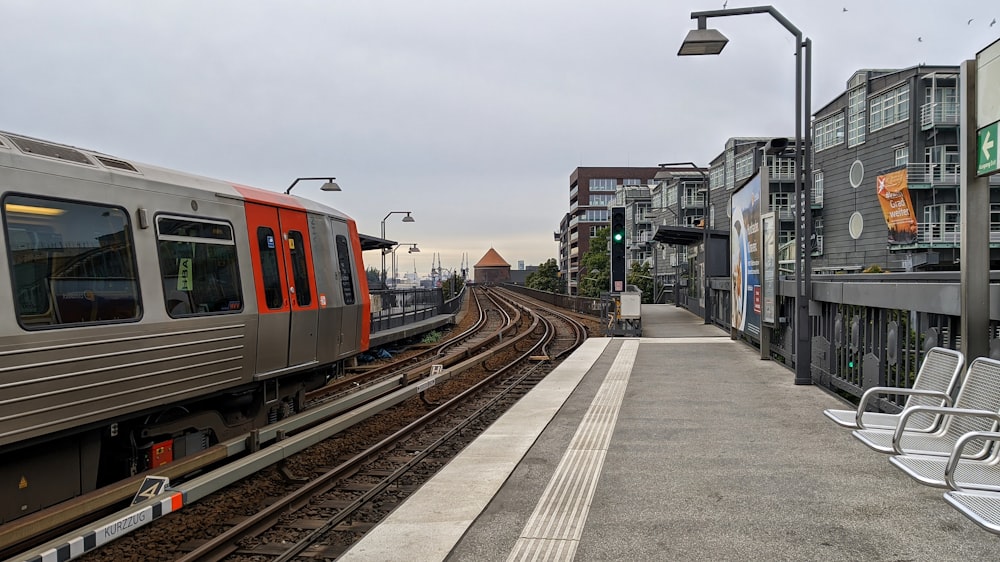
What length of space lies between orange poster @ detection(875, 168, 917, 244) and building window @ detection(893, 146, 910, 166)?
1969mm

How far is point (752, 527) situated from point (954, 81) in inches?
1484

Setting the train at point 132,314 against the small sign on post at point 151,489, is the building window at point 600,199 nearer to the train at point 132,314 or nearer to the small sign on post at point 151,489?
the train at point 132,314

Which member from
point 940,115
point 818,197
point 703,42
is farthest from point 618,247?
point 818,197

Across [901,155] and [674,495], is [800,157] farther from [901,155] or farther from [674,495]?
[901,155]

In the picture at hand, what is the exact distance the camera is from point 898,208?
113 ft

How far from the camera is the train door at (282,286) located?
7.88m

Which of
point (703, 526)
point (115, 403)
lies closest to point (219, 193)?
point (115, 403)

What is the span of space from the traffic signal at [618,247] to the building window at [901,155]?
21603mm

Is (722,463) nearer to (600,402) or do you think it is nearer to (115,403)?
(600,402)

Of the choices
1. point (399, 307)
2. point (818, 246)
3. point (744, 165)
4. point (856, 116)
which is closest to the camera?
point (399, 307)

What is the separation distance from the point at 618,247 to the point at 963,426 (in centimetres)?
1845

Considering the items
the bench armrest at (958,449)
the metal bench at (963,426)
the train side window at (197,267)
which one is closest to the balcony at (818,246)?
the metal bench at (963,426)

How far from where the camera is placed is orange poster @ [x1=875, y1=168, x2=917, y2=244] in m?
33.9

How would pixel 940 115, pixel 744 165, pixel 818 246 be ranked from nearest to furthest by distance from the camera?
pixel 940 115
pixel 818 246
pixel 744 165
